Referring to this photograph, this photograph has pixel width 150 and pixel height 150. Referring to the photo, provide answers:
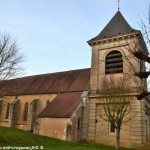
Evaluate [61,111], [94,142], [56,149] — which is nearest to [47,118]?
[61,111]

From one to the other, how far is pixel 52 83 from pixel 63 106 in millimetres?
6561

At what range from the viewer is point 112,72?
25.0m

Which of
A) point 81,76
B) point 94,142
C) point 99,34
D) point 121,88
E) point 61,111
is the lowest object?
point 94,142

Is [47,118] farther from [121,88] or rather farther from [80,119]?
[121,88]

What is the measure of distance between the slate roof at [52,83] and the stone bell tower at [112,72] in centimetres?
203

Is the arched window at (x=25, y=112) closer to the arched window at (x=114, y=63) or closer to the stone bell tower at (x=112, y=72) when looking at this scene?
the stone bell tower at (x=112, y=72)

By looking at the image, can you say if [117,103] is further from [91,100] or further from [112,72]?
[112,72]

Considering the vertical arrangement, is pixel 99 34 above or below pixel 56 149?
above

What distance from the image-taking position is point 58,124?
22797mm

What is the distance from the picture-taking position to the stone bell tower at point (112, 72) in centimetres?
2211

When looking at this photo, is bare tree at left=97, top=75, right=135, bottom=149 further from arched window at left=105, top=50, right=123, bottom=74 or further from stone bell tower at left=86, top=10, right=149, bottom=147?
arched window at left=105, top=50, right=123, bottom=74

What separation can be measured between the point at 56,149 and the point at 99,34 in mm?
16706

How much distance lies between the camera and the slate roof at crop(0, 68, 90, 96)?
27297 mm

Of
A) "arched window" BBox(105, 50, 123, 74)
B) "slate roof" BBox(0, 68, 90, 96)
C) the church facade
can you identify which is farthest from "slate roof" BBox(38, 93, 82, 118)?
"arched window" BBox(105, 50, 123, 74)
